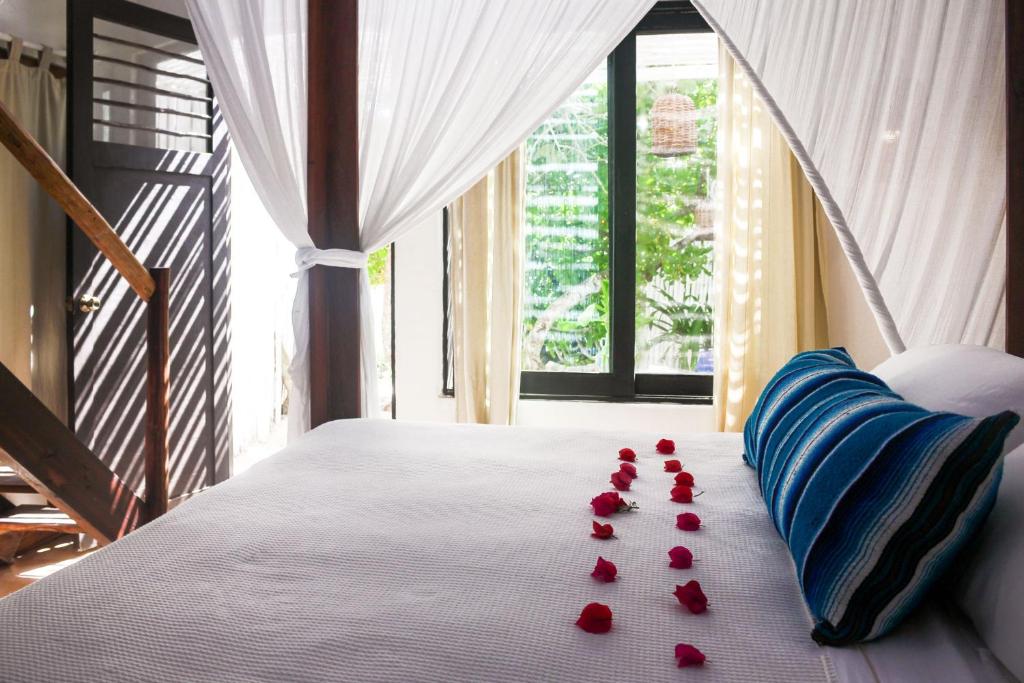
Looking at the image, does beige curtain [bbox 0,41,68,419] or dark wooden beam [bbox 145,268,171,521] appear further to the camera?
beige curtain [bbox 0,41,68,419]

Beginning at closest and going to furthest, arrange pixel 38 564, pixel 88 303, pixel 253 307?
1. pixel 38 564
2. pixel 88 303
3. pixel 253 307

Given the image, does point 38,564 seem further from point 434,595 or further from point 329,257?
point 434,595

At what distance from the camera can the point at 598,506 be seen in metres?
1.51

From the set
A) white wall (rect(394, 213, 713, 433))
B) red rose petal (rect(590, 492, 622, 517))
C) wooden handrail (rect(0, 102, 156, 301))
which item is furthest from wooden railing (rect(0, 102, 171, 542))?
red rose petal (rect(590, 492, 622, 517))

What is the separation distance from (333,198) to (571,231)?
1764mm

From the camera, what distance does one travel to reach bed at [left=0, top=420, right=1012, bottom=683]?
3.23ft

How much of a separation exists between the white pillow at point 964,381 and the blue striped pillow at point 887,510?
5.8 inches

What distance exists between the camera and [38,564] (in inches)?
126

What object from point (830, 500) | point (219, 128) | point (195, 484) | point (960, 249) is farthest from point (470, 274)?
point (830, 500)

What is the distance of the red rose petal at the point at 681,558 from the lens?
1253 millimetres

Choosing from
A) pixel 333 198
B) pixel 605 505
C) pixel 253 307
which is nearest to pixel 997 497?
pixel 605 505

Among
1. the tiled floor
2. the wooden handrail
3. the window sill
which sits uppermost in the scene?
the wooden handrail

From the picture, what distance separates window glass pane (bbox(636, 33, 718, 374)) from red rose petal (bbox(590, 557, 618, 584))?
292cm

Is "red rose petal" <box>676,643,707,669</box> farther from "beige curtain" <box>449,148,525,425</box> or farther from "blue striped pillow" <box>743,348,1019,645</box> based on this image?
"beige curtain" <box>449,148,525,425</box>
